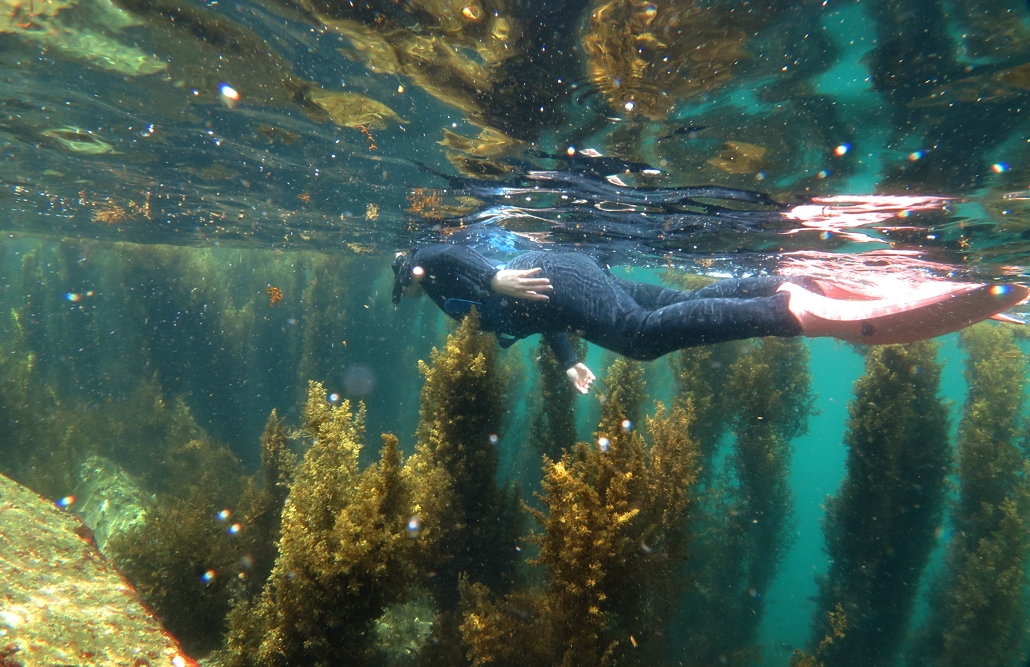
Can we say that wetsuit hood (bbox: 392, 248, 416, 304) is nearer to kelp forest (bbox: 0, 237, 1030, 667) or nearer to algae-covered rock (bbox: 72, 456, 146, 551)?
kelp forest (bbox: 0, 237, 1030, 667)

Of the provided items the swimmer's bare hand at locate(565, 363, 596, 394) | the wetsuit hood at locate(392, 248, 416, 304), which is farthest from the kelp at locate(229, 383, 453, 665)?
the wetsuit hood at locate(392, 248, 416, 304)

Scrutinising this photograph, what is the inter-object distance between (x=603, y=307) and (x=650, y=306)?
1.14m

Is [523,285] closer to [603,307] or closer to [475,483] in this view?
[603,307]

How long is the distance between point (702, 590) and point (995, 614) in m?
5.97

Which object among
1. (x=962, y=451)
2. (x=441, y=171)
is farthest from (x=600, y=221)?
(x=962, y=451)

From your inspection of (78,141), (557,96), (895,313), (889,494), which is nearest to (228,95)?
(557,96)

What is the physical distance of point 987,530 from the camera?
10.8 meters

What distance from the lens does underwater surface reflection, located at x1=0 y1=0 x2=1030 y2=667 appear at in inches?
160

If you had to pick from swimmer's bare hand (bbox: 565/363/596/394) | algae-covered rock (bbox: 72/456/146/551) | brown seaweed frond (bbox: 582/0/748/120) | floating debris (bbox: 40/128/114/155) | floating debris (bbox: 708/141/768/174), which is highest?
brown seaweed frond (bbox: 582/0/748/120)

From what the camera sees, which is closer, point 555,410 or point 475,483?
point 475,483

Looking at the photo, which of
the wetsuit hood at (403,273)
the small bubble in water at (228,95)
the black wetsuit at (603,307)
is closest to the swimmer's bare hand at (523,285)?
the black wetsuit at (603,307)

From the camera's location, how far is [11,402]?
1423 centimetres

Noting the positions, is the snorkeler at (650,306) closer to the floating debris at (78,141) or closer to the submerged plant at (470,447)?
the submerged plant at (470,447)

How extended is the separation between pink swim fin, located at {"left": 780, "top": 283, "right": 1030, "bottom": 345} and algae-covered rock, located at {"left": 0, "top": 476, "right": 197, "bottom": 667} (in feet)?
20.7
